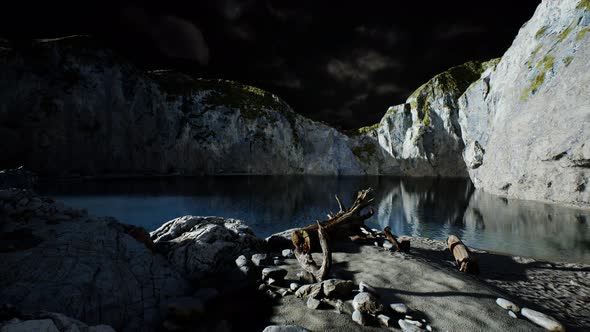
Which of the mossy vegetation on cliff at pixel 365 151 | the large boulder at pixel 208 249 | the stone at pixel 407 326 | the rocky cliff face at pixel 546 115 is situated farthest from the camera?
the mossy vegetation on cliff at pixel 365 151

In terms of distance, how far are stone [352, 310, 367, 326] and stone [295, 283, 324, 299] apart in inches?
47.5

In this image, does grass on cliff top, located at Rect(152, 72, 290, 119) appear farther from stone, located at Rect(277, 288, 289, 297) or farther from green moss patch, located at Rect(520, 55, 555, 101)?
stone, located at Rect(277, 288, 289, 297)

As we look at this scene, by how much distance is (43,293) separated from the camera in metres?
6.78

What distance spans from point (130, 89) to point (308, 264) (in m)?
127

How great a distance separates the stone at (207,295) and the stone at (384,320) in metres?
4.86

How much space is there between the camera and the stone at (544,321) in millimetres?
6922

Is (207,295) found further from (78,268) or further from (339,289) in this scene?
(339,289)

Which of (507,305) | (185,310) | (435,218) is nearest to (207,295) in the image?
(185,310)

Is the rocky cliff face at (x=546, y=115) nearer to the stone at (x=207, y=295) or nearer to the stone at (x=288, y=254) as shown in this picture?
the stone at (x=288, y=254)

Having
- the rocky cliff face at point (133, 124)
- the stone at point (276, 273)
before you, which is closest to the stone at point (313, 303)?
the stone at point (276, 273)

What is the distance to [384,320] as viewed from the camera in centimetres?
668

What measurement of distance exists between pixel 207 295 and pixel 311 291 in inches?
128

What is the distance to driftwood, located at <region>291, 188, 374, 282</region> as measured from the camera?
31.2 ft

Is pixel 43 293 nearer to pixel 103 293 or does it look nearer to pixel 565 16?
pixel 103 293
